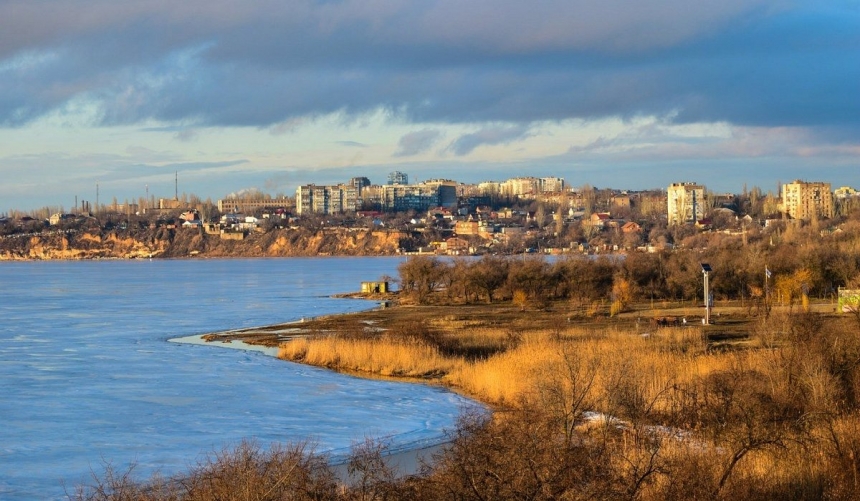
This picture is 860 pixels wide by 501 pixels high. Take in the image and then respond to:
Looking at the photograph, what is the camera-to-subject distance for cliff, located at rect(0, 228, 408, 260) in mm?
172500

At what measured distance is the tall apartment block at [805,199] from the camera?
141125 mm

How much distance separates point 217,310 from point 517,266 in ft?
48.0

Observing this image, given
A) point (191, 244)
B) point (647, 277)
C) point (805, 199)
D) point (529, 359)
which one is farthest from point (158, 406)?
point (191, 244)

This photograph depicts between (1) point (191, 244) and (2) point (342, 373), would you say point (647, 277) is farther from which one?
(1) point (191, 244)

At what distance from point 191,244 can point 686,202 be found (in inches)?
3339

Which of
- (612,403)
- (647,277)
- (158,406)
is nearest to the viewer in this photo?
(612,403)

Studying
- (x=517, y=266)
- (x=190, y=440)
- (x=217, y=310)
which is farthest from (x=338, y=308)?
(x=190, y=440)

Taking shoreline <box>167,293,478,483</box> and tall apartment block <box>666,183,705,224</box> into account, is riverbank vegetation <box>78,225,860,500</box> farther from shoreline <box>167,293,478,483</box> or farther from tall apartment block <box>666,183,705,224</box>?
tall apartment block <box>666,183,705,224</box>

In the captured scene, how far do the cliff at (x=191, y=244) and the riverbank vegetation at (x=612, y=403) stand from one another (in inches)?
5112

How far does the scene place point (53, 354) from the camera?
101 ft

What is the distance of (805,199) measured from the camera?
5773 inches

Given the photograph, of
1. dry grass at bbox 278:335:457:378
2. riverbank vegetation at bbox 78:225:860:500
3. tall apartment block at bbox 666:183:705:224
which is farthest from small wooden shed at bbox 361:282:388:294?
tall apartment block at bbox 666:183:705:224

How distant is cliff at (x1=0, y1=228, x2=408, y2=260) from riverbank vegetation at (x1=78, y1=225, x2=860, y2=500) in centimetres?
12984

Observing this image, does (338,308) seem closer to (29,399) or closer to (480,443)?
(29,399)
